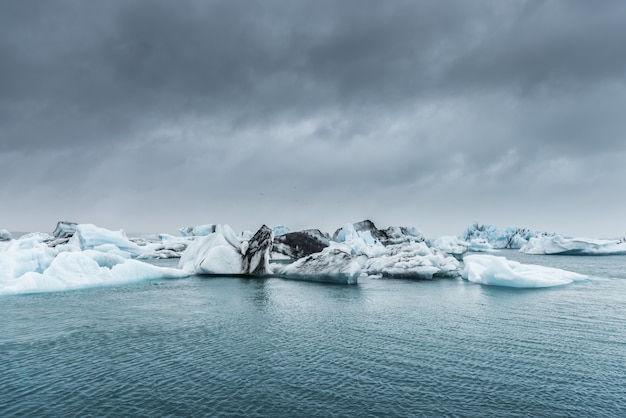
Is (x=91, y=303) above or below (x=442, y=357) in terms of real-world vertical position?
above

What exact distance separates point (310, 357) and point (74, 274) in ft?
80.1

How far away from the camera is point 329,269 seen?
35688 mm

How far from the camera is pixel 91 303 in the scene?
23562mm

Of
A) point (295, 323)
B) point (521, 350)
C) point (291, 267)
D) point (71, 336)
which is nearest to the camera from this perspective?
point (521, 350)

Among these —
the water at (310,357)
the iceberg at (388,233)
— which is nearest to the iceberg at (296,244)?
the iceberg at (388,233)

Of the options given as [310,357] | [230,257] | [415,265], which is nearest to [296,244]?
[230,257]

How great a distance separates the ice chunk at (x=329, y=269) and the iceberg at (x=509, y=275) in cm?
1064

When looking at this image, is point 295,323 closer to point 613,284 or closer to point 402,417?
point 402,417

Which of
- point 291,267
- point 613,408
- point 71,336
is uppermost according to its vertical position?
point 291,267

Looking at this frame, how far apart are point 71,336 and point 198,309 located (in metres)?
7.10

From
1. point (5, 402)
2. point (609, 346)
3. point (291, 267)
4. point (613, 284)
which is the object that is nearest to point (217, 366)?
point (5, 402)

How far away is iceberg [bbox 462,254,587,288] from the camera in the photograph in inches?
1234

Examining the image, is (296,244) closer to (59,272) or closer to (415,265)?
(415,265)

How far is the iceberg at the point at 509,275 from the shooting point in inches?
1234
